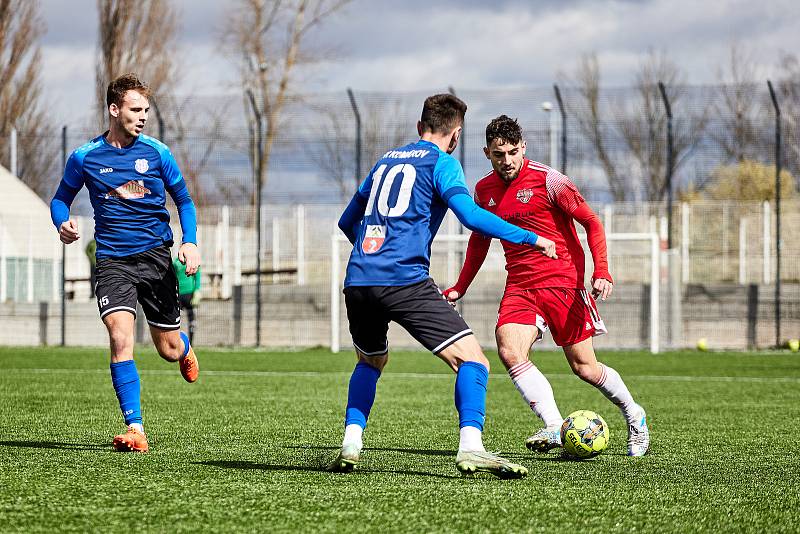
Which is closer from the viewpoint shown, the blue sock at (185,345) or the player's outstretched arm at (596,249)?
the player's outstretched arm at (596,249)

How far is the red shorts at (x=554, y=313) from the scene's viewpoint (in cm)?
633

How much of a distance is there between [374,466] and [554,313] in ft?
4.90

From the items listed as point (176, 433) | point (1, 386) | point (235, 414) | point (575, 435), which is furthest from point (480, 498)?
point (1, 386)

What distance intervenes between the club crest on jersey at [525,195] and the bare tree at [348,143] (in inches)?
570

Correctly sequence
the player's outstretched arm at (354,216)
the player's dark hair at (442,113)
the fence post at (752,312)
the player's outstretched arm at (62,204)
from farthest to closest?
the fence post at (752,312), the player's outstretched arm at (62,204), the player's outstretched arm at (354,216), the player's dark hair at (442,113)

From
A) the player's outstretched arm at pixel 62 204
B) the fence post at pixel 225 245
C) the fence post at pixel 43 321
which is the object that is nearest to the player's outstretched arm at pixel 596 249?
the player's outstretched arm at pixel 62 204

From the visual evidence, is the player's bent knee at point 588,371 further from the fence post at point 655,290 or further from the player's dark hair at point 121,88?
the fence post at point 655,290

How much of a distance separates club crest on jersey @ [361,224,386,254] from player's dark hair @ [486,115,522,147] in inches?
50.0

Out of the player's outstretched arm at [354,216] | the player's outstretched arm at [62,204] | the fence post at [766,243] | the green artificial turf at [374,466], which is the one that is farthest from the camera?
the fence post at [766,243]

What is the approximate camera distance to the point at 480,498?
444 centimetres

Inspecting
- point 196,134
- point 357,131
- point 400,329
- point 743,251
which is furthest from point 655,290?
point 196,134

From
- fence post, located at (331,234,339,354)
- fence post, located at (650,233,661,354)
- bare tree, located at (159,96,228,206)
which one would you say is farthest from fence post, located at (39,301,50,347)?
fence post, located at (650,233,661,354)

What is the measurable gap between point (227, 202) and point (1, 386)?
11059mm

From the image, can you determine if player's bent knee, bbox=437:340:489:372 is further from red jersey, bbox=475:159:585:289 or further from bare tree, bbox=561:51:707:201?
bare tree, bbox=561:51:707:201
